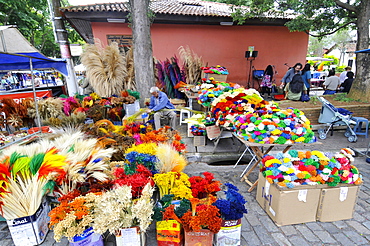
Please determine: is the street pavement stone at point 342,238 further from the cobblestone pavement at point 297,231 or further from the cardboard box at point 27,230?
the cardboard box at point 27,230

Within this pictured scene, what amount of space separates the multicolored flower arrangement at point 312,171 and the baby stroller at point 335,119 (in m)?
3.33

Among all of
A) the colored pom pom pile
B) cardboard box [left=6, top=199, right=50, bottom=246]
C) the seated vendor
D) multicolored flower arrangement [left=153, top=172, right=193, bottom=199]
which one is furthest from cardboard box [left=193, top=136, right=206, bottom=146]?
cardboard box [left=6, top=199, right=50, bottom=246]

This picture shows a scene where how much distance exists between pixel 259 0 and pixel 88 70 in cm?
621

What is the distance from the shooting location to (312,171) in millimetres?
2334

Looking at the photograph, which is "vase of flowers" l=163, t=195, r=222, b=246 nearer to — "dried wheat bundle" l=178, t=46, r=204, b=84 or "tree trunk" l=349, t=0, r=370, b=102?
"dried wheat bundle" l=178, t=46, r=204, b=84

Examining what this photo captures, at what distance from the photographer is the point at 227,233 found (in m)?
1.94

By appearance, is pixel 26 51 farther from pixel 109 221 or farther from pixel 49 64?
pixel 109 221

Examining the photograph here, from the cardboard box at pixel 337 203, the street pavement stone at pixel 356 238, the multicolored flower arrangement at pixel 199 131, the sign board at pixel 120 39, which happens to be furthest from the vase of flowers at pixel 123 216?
the sign board at pixel 120 39

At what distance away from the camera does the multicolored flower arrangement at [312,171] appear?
2.30 m

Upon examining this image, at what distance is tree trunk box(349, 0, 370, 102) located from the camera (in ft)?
20.1

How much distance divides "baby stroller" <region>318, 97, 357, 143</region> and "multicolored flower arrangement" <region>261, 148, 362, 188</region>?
333 cm

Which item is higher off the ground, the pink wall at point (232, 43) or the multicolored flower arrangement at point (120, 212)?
the pink wall at point (232, 43)

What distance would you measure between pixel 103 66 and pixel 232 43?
7.28m

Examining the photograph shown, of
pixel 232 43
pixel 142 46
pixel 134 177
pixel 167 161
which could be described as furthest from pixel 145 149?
pixel 232 43
